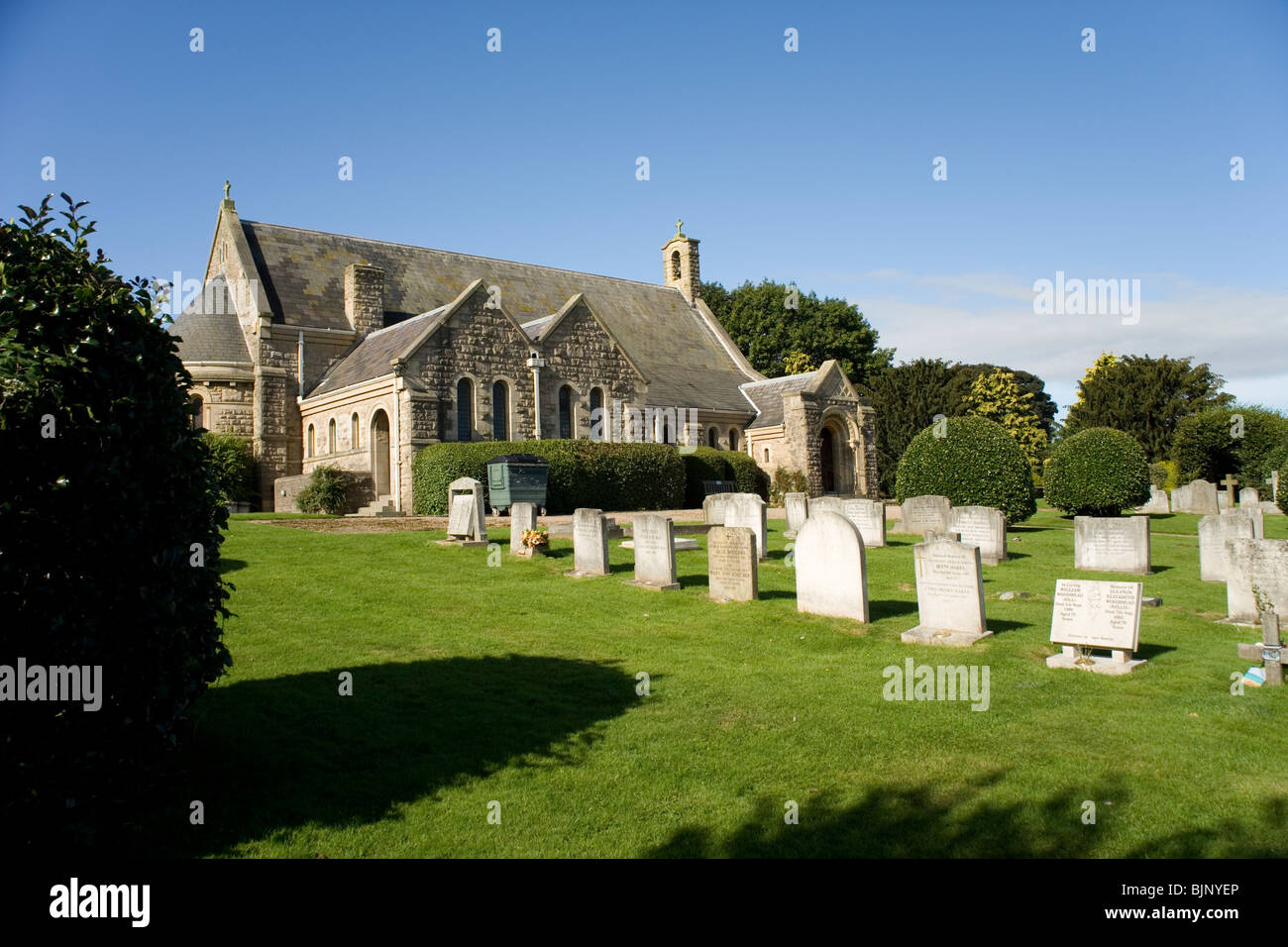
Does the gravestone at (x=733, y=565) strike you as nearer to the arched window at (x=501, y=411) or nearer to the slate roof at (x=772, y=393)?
the arched window at (x=501, y=411)

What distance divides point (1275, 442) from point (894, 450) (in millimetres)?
16495

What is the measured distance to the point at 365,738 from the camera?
21.2 ft

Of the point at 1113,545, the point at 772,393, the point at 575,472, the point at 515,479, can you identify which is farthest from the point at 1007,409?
the point at 1113,545

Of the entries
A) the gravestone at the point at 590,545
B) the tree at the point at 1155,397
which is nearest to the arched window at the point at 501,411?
the gravestone at the point at 590,545

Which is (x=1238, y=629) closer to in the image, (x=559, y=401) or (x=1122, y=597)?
(x=1122, y=597)

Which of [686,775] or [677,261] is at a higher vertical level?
[677,261]

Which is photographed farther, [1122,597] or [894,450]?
[894,450]

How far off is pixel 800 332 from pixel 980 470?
3477 centimetres

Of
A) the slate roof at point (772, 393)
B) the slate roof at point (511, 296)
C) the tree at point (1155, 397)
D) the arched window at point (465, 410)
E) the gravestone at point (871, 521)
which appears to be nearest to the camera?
the gravestone at point (871, 521)

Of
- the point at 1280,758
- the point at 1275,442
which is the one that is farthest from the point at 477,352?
the point at 1275,442

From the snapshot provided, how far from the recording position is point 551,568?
1491 cm

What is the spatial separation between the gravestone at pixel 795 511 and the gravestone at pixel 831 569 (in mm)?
8153

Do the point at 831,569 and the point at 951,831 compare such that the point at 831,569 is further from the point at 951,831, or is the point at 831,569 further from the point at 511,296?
the point at 511,296

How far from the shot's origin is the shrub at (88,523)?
453 centimetres
